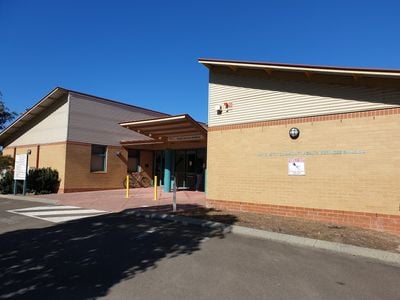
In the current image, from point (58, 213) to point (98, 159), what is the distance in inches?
430

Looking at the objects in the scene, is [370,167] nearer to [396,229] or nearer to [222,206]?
[396,229]

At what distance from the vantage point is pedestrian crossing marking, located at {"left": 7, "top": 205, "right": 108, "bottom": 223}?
1130cm

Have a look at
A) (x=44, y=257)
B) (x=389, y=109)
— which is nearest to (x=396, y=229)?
(x=389, y=109)

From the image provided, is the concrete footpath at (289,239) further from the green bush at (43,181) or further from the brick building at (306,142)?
the green bush at (43,181)

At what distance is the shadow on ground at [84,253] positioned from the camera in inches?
201

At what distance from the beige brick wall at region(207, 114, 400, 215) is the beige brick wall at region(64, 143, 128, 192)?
35.6ft

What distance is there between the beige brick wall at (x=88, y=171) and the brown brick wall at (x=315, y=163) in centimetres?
1084

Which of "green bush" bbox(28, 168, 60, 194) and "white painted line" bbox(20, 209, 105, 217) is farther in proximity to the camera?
"green bush" bbox(28, 168, 60, 194)

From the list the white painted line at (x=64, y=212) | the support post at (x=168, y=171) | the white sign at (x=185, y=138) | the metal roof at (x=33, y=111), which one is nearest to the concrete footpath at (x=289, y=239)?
the white painted line at (x=64, y=212)

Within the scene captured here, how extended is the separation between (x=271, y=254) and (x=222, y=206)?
618 centimetres

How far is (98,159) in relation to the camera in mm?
23141

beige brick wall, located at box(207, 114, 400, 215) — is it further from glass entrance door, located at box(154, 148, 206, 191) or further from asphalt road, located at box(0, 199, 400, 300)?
glass entrance door, located at box(154, 148, 206, 191)

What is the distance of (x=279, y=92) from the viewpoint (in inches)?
483

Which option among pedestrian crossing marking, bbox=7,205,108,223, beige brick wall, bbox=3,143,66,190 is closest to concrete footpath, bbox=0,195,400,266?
pedestrian crossing marking, bbox=7,205,108,223
